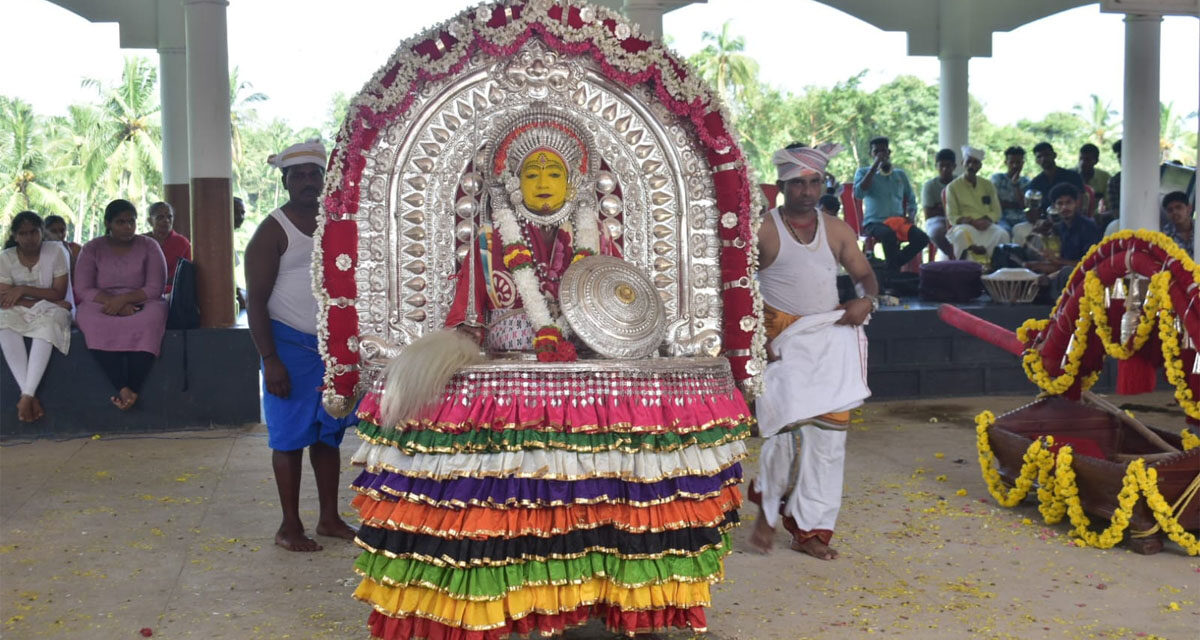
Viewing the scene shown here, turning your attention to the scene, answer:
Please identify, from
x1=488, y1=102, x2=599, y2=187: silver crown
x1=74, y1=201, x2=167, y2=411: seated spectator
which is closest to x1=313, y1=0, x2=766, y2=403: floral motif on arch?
x1=488, y1=102, x2=599, y2=187: silver crown

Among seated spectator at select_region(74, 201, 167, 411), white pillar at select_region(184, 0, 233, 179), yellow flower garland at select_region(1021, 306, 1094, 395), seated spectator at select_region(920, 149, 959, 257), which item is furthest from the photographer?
seated spectator at select_region(920, 149, 959, 257)

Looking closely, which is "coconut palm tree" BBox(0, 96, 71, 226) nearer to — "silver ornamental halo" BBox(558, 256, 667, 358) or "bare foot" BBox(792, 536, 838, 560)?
"bare foot" BBox(792, 536, 838, 560)

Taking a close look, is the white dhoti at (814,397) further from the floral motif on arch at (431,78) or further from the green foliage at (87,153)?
the green foliage at (87,153)

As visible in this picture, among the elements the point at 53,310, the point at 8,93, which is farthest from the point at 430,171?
the point at 8,93

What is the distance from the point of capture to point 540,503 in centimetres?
380

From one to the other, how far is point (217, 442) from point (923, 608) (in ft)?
17.8

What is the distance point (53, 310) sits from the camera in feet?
27.8

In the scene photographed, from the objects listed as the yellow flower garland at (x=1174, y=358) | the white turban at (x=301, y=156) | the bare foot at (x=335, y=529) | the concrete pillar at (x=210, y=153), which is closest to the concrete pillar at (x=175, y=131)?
the concrete pillar at (x=210, y=153)

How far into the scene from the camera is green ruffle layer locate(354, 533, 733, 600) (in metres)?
3.77

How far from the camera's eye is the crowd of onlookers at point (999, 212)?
37.2ft

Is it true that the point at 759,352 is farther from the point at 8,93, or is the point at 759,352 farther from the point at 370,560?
the point at 8,93

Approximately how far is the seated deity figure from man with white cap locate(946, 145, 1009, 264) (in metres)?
8.44

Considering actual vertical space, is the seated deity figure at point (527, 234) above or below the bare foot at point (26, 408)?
above

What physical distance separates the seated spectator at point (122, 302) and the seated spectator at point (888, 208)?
22.9 ft
